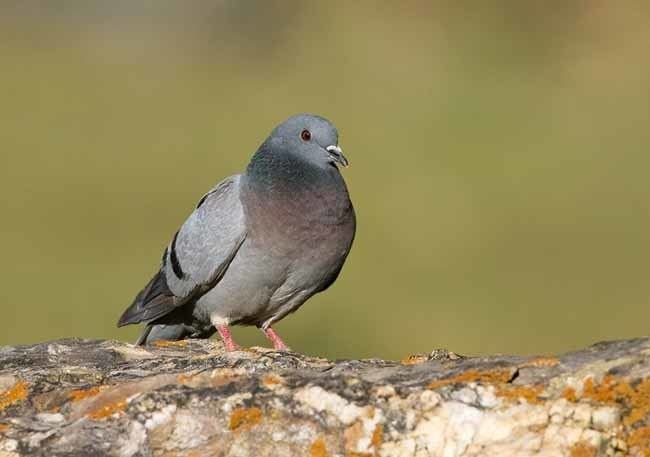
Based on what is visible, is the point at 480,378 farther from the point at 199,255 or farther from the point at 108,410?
the point at 199,255

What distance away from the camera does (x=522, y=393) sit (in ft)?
9.45

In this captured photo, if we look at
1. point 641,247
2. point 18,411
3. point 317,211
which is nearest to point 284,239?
point 317,211

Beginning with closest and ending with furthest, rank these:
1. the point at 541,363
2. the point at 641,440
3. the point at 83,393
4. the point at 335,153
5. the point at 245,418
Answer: the point at 641,440 < the point at 245,418 < the point at 541,363 < the point at 83,393 < the point at 335,153

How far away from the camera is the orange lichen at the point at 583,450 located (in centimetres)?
273

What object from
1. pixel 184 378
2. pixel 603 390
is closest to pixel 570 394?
pixel 603 390

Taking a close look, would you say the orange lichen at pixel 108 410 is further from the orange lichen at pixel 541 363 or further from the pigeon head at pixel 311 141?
the pigeon head at pixel 311 141

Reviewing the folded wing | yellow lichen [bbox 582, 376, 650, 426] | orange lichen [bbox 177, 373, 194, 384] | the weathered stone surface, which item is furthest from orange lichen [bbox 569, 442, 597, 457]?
the folded wing

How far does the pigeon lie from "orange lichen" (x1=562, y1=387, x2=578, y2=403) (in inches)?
150

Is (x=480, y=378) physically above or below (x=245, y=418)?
above

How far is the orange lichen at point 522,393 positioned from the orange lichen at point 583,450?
0.17m

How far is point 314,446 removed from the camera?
112 inches

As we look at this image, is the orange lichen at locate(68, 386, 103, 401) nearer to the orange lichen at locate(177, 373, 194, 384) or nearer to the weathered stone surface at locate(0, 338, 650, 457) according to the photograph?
the weathered stone surface at locate(0, 338, 650, 457)

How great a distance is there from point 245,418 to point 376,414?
0.35 metres

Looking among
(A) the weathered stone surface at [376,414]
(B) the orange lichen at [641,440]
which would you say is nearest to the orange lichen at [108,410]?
(A) the weathered stone surface at [376,414]
